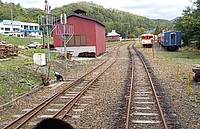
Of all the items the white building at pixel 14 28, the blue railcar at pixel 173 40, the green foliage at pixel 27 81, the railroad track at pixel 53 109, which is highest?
the white building at pixel 14 28

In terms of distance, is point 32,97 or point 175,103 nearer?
point 175,103

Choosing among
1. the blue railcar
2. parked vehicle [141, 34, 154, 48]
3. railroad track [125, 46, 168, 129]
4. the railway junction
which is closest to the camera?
railroad track [125, 46, 168, 129]

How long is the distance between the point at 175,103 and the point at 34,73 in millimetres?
8737

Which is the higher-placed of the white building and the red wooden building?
the white building

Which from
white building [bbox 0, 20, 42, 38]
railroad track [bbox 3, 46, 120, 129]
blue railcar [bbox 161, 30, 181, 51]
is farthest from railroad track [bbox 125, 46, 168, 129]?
white building [bbox 0, 20, 42, 38]

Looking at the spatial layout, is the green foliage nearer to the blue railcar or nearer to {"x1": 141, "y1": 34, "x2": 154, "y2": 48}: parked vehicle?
the blue railcar

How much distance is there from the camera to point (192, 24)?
110 feet

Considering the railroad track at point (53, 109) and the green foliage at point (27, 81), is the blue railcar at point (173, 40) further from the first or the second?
the green foliage at point (27, 81)

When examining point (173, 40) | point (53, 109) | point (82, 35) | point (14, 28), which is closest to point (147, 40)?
point (173, 40)

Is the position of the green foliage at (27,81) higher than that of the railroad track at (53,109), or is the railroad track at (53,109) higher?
the green foliage at (27,81)

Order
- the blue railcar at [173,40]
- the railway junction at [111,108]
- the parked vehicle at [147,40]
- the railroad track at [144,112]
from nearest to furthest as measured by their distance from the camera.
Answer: the railroad track at [144,112] < the railway junction at [111,108] < the blue railcar at [173,40] < the parked vehicle at [147,40]

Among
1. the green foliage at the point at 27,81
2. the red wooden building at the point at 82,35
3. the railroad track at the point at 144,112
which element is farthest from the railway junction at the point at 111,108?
the red wooden building at the point at 82,35

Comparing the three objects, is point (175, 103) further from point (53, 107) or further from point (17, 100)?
point (17, 100)

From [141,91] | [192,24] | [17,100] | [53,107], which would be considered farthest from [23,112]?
[192,24]
